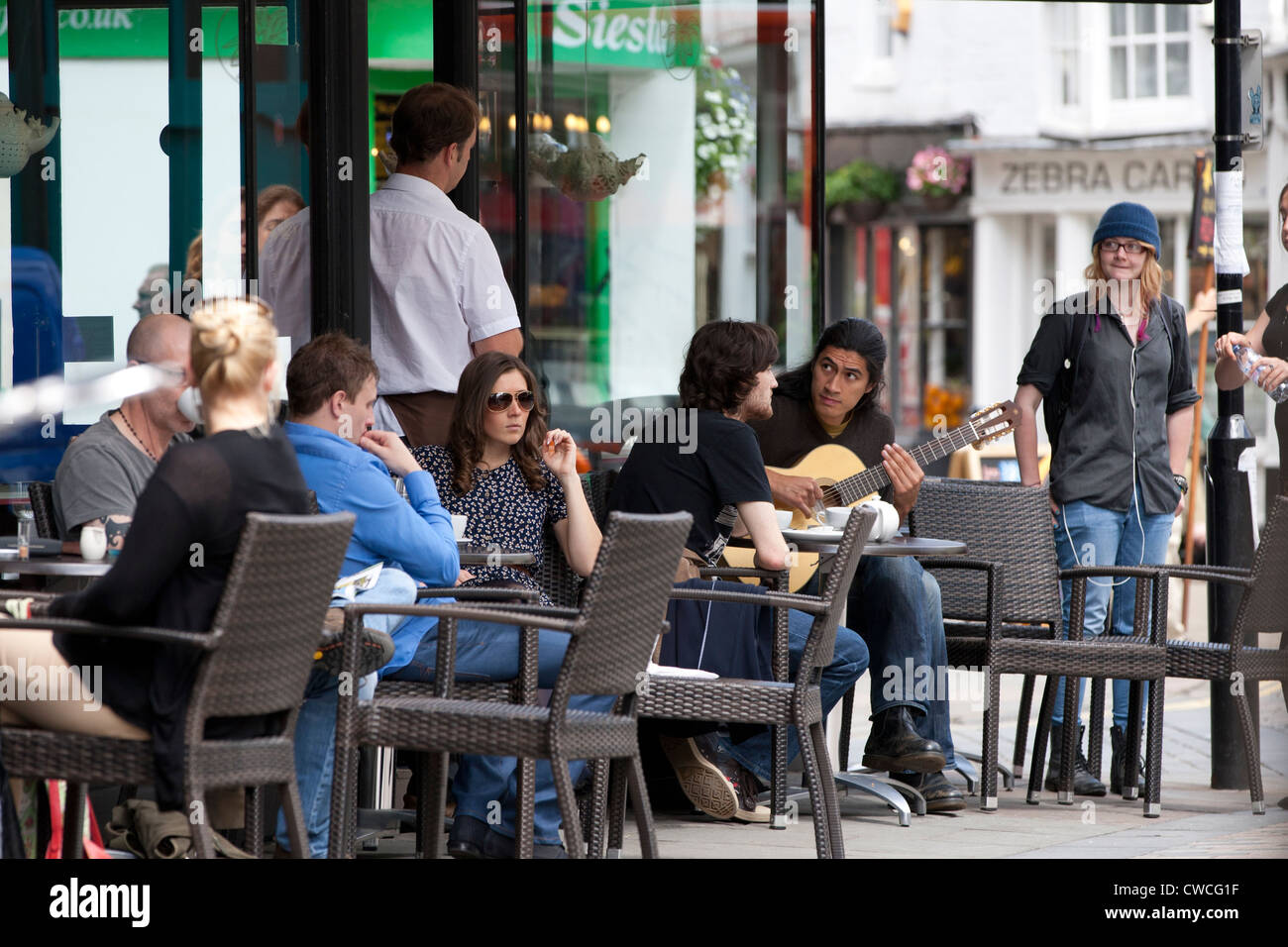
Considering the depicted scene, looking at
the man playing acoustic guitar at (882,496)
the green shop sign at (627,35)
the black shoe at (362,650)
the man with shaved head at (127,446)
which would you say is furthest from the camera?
the green shop sign at (627,35)

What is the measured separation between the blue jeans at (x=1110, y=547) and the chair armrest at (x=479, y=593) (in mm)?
2520

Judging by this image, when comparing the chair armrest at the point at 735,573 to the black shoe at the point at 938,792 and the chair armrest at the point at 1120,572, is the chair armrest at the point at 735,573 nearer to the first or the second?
the black shoe at the point at 938,792

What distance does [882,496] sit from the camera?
6.97 m

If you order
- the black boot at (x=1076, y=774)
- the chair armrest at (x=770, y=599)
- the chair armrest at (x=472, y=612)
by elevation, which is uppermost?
the chair armrest at (x=472, y=612)

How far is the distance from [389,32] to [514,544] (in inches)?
106

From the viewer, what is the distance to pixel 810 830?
6215 mm

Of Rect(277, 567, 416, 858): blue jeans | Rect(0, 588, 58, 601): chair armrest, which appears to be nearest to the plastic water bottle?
Rect(277, 567, 416, 858): blue jeans

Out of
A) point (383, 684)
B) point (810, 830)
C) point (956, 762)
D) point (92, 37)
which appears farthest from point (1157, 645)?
point (92, 37)

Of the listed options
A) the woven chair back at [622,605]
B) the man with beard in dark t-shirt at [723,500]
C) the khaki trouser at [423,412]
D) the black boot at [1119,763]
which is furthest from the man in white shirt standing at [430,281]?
the black boot at [1119,763]

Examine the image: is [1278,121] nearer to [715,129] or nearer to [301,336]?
[715,129]

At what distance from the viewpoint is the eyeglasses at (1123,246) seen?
7367mm

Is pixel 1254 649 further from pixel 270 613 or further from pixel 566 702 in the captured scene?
pixel 270 613

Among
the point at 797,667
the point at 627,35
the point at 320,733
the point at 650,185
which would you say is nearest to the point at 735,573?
the point at 797,667

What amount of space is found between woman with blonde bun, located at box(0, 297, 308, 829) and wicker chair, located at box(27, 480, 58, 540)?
1422 mm
